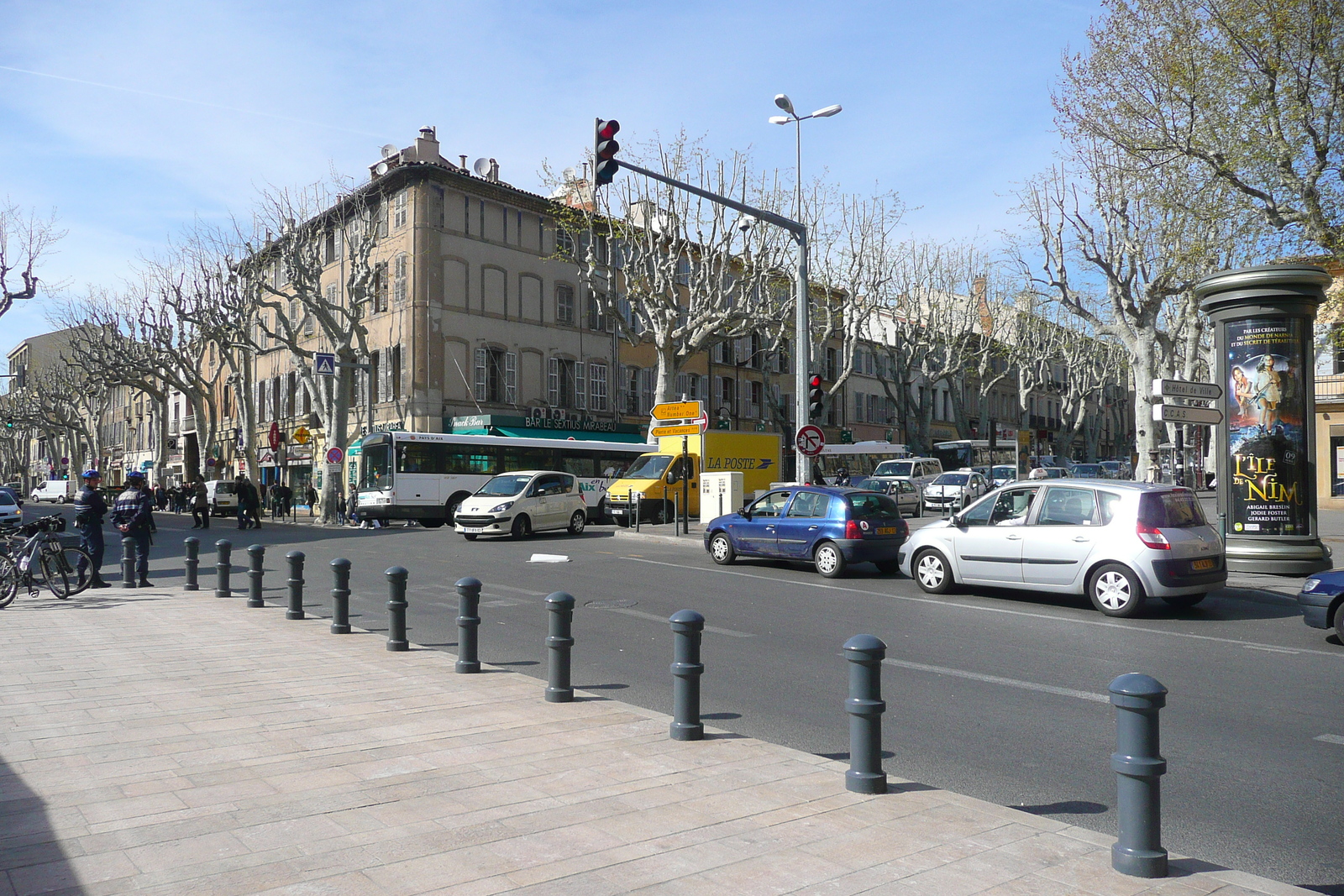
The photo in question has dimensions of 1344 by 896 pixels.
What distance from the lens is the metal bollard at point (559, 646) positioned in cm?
641

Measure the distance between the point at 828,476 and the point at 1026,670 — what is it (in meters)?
33.9

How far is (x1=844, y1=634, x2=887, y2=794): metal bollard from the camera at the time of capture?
4641 millimetres

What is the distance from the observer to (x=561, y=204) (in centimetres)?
3869

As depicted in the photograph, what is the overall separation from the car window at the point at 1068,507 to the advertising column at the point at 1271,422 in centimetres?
430

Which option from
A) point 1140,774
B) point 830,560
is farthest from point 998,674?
point 830,560

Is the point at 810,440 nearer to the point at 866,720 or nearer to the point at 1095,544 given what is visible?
the point at 1095,544

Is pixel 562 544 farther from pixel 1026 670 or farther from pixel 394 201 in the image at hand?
pixel 394 201

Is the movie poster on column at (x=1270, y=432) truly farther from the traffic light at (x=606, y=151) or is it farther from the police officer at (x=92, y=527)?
the police officer at (x=92, y=527)

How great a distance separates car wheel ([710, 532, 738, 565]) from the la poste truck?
7.72 metres

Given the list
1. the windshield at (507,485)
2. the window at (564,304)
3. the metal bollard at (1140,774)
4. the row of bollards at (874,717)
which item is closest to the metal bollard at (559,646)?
the row of bollards at (874,717)

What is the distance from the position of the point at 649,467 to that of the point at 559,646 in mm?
22546

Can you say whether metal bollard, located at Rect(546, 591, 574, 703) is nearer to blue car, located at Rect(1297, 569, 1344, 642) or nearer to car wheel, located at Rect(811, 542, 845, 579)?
blue car, located at Rect(1297, 569, 1344, 642)

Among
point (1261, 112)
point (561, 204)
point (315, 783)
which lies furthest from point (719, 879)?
point (561, 204)

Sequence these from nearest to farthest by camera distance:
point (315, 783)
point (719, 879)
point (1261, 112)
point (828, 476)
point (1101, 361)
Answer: point (719, 879) → point (315, 783) → point (1261, 112) → point (828, 476) → point (1101, 361)
